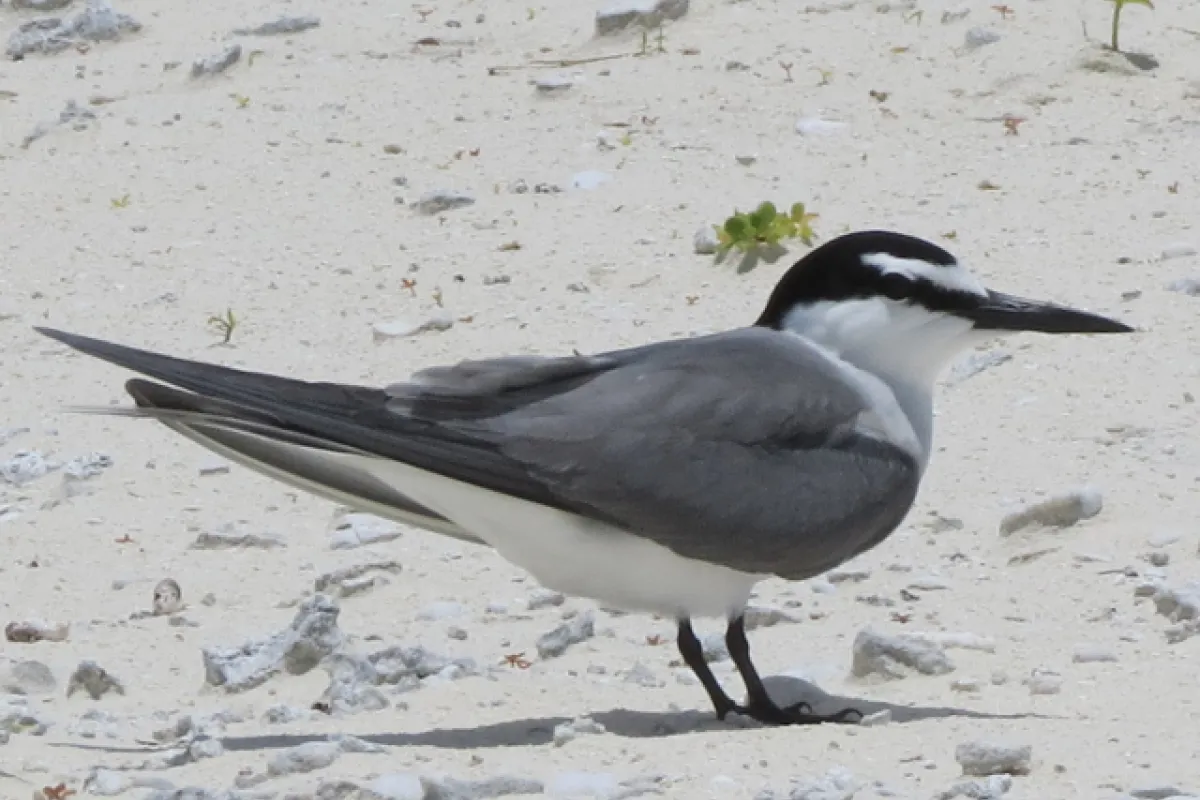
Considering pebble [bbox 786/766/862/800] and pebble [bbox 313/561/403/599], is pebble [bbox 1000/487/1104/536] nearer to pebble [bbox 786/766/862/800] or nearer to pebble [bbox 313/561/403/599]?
pebble [bbox 313/561/403/599]

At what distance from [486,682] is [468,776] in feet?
2.75

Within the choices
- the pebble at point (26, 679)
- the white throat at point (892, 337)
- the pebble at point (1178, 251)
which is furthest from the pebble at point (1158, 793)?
the pebble at point (1178, 251)

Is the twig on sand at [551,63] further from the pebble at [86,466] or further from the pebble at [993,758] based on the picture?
the pebble at [993,758]

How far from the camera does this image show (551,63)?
927 cm

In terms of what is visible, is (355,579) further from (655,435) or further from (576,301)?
(576,301)

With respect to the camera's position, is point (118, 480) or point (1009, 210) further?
point (1009, 210)

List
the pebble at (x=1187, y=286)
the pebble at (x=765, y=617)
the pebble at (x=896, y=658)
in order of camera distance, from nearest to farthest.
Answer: the pebble at (x=896, y=658)
the pebble at (x=765, y=617)
the pebble at (x=1187, y=286)

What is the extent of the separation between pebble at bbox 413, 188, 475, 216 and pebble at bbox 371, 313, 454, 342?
2.83 ft

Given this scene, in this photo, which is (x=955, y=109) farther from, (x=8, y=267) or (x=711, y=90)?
(x=8, y=267)

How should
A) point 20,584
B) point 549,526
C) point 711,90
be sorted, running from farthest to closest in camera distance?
point 711,90
point 20,584
point 549,526

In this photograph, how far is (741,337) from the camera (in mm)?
5289

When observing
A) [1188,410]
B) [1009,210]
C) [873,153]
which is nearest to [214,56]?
[873,153]

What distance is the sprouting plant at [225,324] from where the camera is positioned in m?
7.58

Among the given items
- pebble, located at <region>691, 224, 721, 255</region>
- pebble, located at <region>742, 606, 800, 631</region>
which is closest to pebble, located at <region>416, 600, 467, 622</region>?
pebble, located at <region>742, 606, 800, 631</region>
